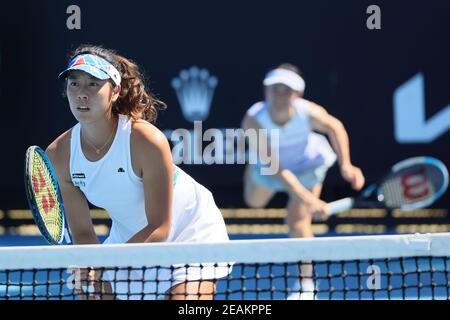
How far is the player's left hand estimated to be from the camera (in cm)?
674

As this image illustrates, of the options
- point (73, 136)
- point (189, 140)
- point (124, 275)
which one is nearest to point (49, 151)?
point (73, 136)

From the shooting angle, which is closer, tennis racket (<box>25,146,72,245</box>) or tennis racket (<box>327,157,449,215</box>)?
tennis racket (<box>25,146,72,245</box>)

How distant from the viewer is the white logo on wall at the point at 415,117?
6.82 m

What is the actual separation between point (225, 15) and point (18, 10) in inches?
50.8

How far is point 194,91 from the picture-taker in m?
6.79

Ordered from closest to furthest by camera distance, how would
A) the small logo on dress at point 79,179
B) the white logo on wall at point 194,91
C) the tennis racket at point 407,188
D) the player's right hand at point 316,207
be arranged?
the small logo on dress at point 79,179, the player's right hand at point 316,207, the tennis racket at point 407,188, the white logo on wall at point 194,91

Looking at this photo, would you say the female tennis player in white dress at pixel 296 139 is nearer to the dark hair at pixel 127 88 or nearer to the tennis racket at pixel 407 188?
the tennis racket at pixel 407 188

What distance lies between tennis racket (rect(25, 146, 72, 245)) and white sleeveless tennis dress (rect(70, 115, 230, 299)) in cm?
9

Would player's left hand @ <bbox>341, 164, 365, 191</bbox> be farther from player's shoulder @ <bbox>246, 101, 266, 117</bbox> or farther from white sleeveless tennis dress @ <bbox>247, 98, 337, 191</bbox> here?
player's shoulder @ <bbox>246, 101, 266, 117</bbox>

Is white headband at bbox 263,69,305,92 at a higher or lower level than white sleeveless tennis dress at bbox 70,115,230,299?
higher

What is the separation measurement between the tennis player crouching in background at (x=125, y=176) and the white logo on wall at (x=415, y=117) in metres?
3.43

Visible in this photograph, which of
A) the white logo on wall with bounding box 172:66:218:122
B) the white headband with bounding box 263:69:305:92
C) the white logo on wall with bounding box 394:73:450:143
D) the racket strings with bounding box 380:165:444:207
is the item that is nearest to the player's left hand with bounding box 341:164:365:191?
the racket strings with bounding box 380:165:444:207

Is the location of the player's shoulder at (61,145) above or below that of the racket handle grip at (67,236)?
above

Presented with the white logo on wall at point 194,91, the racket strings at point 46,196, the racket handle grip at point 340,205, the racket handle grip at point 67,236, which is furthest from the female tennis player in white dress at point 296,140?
the racket strings at point 46,196
